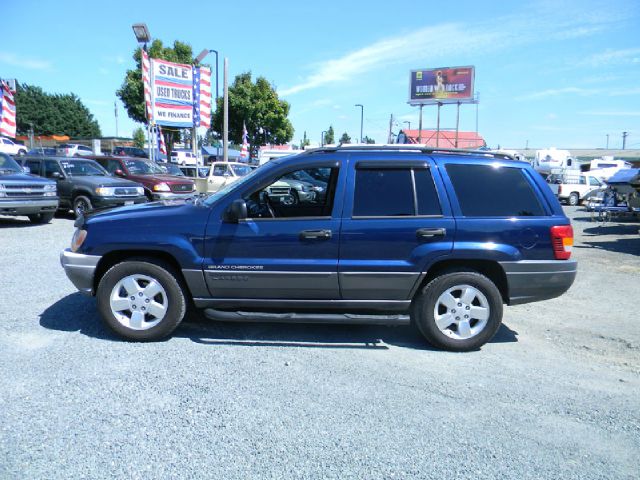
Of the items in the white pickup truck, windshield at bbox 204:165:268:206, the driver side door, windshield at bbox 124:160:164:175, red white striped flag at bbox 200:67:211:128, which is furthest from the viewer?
the white pickup truck

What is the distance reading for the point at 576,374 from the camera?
13.6ft

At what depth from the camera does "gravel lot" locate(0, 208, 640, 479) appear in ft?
9.18

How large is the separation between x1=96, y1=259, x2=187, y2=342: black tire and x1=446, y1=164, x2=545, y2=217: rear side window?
Answer: 274 cm

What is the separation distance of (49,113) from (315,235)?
281 ft

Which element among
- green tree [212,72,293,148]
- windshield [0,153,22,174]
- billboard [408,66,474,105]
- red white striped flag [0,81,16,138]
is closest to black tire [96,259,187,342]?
windshield [0,153,22,174]

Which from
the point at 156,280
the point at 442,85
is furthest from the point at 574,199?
the point at 442,85

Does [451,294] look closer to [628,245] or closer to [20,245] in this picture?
[20,245]

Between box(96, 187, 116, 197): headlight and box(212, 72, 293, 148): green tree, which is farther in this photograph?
box(212, 72, 293, 148): green tree

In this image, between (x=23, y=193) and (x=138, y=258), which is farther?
(x=23, y=193)

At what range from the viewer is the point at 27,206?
1122 centimetres

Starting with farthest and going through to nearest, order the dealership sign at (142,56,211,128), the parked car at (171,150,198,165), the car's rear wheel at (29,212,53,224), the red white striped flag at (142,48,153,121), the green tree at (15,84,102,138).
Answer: the green tree at (15,84,102,138) < the parked car at (171,150,198,165) < the dealership sign at (142,56,211,128) < the red white striped flag at (142,48,153,121) < the car's rear wheel at (29,212,53,224)

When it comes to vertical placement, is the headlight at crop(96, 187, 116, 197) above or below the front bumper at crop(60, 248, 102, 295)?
above

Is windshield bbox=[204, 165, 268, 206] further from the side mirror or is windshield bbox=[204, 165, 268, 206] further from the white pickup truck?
the white pickup truck

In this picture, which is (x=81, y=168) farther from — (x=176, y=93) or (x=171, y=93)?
(x=176, y=93)
